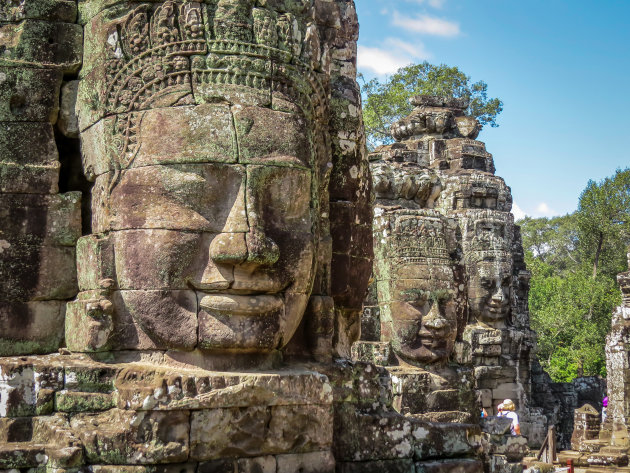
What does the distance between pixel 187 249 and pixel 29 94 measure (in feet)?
5.17

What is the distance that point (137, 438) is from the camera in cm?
502

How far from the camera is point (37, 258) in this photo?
5754 mm

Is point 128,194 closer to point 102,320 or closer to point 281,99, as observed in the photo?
point 102,320

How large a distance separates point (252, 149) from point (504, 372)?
1715 cm

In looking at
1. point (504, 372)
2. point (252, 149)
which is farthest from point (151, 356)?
point (504, 372)

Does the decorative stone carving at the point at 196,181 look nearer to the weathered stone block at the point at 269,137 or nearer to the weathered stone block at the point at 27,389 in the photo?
the weathered stone block at the point at 269,137

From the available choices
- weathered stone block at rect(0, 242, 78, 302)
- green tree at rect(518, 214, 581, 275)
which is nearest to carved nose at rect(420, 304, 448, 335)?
weathered stone block at rect(0, 242, 78, 302)

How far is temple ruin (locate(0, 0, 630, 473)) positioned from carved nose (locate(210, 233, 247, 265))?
0.01m

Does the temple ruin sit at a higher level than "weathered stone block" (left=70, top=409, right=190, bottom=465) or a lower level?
higher

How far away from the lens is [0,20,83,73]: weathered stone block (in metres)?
5.86

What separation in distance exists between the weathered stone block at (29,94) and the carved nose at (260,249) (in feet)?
5.53

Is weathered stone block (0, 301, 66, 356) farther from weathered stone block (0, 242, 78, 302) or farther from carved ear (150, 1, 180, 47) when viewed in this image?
carved ear (150, 1, 180, 47)

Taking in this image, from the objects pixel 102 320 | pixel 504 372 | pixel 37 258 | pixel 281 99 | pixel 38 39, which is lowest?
pixel 504 372

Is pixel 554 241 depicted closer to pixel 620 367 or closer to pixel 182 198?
pixel 620 367
